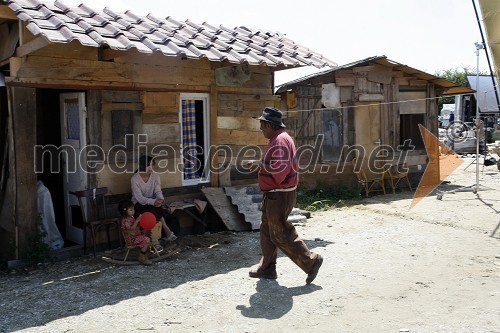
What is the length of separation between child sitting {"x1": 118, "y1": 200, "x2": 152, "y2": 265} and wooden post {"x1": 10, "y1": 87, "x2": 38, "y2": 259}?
3.93 feet

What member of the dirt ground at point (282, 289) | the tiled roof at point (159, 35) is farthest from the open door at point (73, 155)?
the tiled roof at point (159, 35)

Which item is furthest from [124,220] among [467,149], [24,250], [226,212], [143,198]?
[467,149]

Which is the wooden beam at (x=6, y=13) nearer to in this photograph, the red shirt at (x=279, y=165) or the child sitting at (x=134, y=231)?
the child sitting at (x=134, y=231)

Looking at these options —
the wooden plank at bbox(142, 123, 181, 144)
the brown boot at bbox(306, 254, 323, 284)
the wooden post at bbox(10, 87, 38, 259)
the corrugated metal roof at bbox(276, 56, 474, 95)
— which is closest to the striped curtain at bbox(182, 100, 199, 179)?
the wooden plank at bbox(142, 123, 181, 144)

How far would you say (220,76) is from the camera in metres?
9.00

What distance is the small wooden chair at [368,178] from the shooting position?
13359 millimetres

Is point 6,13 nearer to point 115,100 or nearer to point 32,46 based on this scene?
point 32,46

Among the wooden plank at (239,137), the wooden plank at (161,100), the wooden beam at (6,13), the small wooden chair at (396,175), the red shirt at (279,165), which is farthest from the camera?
the small wooden chair at (396,175)

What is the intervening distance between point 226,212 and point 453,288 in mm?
4113

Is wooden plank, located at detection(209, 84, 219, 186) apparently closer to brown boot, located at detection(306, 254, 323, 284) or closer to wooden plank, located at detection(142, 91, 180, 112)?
wooden plank, located at detection(142, 91, 180, 112)

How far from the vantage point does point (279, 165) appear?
579 centimetres

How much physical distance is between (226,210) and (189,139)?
1361 millimetres

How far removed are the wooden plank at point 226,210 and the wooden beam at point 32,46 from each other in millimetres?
3561

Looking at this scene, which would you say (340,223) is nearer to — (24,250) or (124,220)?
(124,220)
